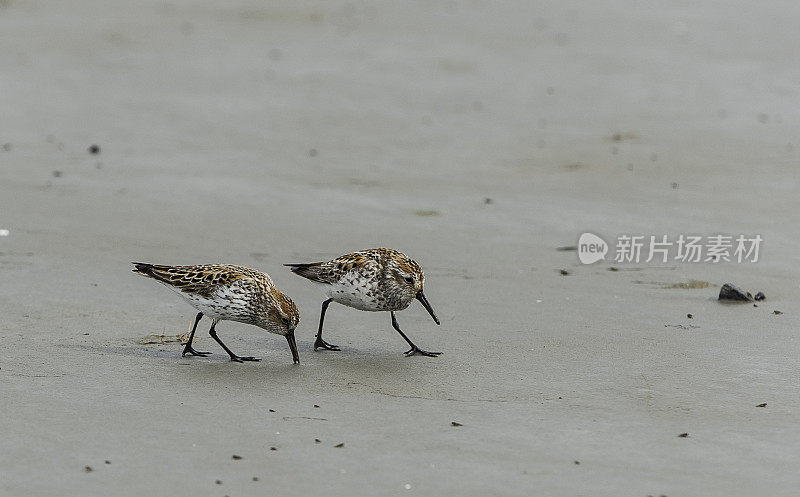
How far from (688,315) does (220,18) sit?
1080 cm

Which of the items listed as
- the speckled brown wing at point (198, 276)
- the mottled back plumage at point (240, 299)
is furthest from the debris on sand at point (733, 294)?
the speckled brown wing at point (198, 276)

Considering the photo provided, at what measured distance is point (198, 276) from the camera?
7.14m

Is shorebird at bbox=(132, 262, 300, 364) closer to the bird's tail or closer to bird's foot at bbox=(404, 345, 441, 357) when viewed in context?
the bird's tail

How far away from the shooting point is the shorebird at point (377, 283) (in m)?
7.20

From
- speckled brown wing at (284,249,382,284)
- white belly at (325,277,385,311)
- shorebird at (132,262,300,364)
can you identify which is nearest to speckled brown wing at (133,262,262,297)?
shorebird at (132,262,300,364)

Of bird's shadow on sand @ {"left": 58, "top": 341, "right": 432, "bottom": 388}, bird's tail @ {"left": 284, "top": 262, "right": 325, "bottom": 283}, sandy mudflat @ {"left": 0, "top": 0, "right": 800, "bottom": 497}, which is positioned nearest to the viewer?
sandy mudflat @ {"left": 0, "top": 0, "right": 800, "bottom": 497}

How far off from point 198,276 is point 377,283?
111 cm

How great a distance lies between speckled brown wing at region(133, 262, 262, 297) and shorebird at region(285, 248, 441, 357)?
0.51 metres

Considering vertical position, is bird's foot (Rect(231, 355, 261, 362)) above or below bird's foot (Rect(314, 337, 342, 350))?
below

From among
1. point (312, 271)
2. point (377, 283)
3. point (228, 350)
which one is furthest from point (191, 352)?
point (377, 283)

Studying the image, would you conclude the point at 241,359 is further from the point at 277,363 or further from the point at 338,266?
the point at 338,266

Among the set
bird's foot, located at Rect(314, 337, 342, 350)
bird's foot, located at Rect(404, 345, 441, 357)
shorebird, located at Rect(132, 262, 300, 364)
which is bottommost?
bird's foot, located at Rect(314, 337, 342, 350)

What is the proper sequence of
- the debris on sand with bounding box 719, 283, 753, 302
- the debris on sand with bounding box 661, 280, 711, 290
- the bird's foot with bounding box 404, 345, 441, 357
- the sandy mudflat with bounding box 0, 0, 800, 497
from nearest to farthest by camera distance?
the sandy mudflat with bounding box 0, 0, 800, 497
the bird's foot with bounding box 404, 345, 441, 357
the debris on sand with bounding box 719, 283, 753, 302
the debris on sand with bounding box 661, 280, 711, 290

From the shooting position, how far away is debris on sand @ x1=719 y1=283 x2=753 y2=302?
323 inches
